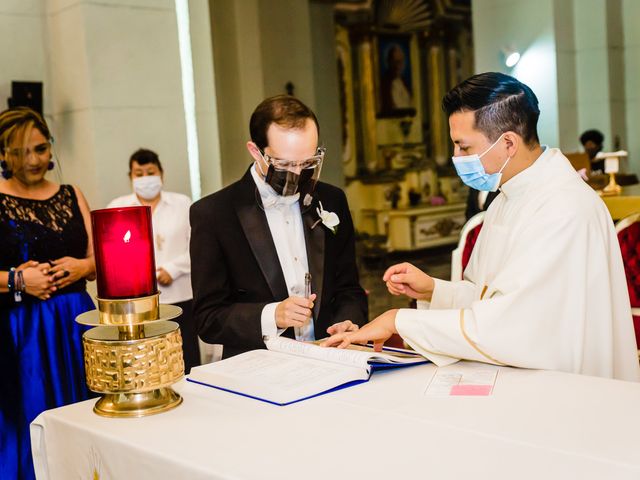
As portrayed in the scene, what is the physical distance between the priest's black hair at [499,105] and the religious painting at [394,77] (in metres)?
12.5

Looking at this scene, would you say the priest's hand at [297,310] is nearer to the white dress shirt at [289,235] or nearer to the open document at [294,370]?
the open document at [294,370]

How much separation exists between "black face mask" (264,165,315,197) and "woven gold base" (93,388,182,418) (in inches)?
38.3

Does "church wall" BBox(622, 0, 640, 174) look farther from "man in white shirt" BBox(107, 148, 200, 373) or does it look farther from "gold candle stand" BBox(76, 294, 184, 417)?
"gold candle stand" BBox(76, 294, 184, 417)

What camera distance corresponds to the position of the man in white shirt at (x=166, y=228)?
5621 millimetres

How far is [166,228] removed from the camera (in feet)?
18.9

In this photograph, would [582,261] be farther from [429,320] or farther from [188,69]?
[188,69]

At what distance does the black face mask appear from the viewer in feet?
9.80

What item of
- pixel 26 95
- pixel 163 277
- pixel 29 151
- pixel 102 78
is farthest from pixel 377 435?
pixel 26 95

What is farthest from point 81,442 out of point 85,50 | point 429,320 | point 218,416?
point 85,50

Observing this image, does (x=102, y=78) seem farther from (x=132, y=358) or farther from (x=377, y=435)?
(x=377, y=435)

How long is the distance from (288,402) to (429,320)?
53 cm

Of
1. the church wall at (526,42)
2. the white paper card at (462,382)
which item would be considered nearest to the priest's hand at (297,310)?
the white paper card at (462,382)

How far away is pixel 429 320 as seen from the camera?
8.16 feet

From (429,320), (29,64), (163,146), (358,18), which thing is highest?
(358,18)
